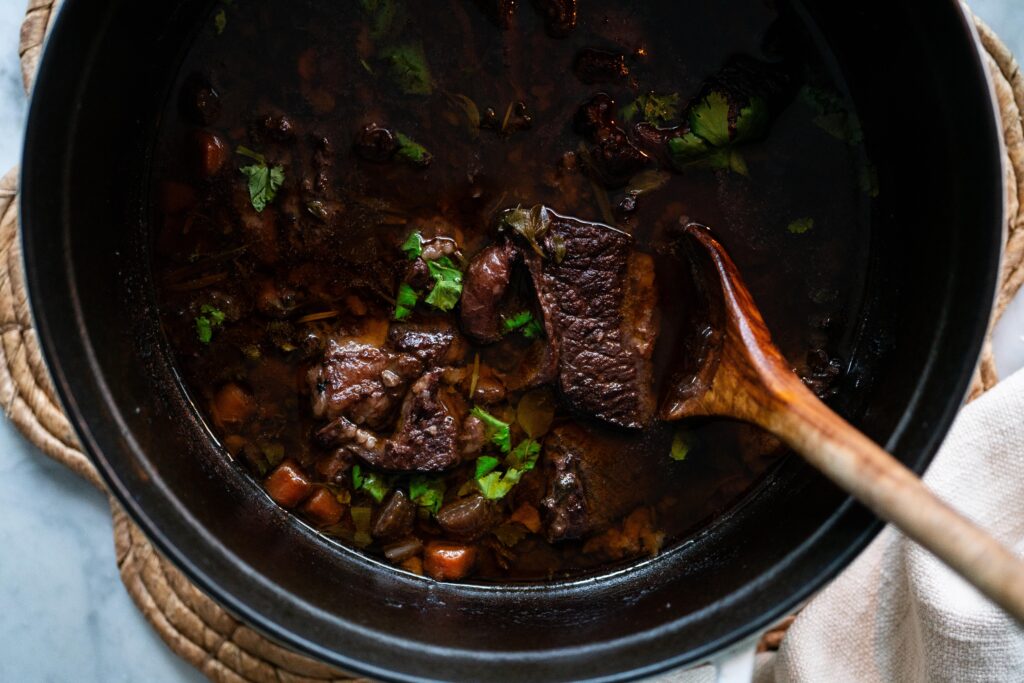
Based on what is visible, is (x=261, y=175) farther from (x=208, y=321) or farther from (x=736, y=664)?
(x=736, y=664)

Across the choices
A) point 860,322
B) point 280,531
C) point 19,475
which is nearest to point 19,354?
point 19,475

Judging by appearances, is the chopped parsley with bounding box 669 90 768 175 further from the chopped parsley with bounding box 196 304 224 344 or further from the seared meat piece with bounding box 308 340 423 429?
the chopped parsley with bounding box 196 304 224 344

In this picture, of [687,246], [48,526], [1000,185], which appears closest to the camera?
[1000,185]

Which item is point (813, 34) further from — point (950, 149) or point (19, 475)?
point (19, 475)

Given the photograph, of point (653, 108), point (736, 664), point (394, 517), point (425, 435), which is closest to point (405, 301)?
point (425, 435)

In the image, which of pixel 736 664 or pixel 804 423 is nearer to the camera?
pixel 804 423
